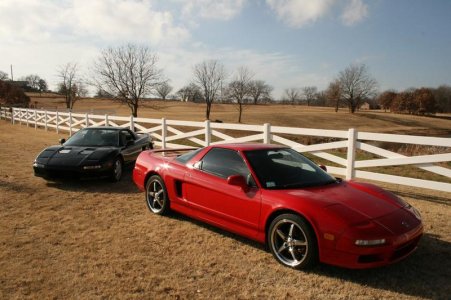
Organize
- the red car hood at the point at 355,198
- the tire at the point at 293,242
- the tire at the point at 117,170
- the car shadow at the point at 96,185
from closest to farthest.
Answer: the tire at the point at 293,242 < the red car hood at the point at 355,198 < the car shadow at the point at 96,185 < the tire at the point at 117,170

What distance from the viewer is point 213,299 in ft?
11.5

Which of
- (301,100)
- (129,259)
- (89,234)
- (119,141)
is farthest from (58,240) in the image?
(301,100)

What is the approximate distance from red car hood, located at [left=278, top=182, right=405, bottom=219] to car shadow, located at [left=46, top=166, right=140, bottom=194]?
14.4 ft

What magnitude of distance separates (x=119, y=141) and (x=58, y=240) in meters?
4.63

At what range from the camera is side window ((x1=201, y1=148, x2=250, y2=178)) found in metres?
4.82

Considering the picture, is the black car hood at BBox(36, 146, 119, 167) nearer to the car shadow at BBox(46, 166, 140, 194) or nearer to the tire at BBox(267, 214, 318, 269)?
the car shadow at BBox(46, 166, 140, 194)

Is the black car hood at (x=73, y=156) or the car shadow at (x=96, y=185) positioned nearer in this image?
the car shadow at (x=96, y=185)

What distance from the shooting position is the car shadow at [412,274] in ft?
12.0

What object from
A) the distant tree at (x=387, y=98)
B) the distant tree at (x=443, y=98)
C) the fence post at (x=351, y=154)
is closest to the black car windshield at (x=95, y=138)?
the fence post at (x=351, y=154)

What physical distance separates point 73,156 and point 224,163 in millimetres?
4515

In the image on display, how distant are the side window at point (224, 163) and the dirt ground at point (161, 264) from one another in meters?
0.89

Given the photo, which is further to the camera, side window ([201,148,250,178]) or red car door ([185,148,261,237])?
side window ([201,148,250,178])

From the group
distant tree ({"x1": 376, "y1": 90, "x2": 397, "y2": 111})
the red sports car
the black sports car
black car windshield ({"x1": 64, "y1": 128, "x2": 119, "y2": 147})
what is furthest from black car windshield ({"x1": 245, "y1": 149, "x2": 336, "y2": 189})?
distant tree ({"x1": 376, "y1": 90, "x2": 397, "y2": 111})

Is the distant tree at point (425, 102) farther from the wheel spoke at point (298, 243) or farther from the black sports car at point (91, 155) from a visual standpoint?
the wheel spoke at point (298, 243)
